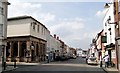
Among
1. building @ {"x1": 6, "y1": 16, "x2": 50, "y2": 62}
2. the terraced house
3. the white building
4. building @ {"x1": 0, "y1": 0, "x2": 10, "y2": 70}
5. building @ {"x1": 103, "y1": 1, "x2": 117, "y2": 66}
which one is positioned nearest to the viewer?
building @ {"x1": 103, "y1": 1, "x2": 117, "y2": 66}

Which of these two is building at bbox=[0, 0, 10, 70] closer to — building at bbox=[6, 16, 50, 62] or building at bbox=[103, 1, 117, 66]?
building at bbox=[103, 1, 117, 66]

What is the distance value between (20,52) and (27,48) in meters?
2.11

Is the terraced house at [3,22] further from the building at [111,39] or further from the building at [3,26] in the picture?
the building at [111,39]

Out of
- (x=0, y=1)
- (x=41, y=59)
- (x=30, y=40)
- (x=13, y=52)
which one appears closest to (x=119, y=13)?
(x=0, y=1)

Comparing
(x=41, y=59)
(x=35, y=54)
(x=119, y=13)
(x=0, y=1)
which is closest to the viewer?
(x=119, y=13)

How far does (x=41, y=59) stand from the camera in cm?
6950

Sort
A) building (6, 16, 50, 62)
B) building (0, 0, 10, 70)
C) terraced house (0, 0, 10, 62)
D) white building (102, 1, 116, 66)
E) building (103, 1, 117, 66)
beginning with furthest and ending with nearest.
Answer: building (6, 16, 50, 62)
terraced house (0, 0, 10, 62)
building (0, 0, 10, 70)
white building (102, 1, 116, 66)
building (103, 1, 117, 66)

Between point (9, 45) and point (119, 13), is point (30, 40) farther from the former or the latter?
point (119, 13)

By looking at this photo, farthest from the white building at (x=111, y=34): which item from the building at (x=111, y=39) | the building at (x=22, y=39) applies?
the building at (x=22, y=39)

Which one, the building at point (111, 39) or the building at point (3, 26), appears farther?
the building at point (3, 26)

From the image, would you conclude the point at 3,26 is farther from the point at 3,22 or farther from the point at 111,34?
the point at 111,34

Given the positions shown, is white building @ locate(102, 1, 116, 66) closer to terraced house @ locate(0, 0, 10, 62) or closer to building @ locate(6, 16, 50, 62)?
terraced house @ locate(0, 0, 10, 62)

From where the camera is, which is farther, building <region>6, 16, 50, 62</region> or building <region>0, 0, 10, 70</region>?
building <region>6, 16, 50, 62</region>

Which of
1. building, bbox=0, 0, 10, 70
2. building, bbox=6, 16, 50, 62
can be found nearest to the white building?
building, bbox=0, 0, 10, 70
